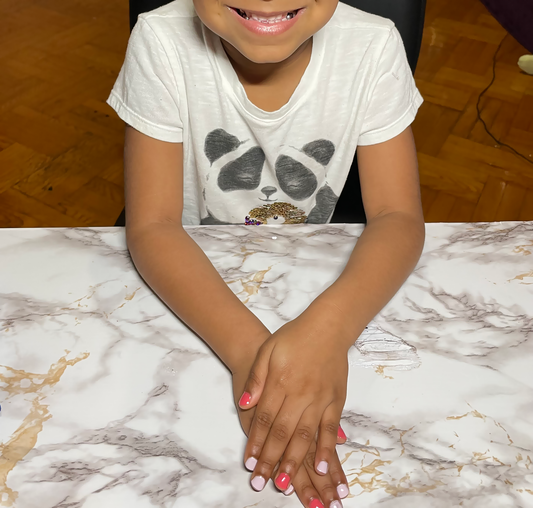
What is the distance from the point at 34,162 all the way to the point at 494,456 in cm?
154

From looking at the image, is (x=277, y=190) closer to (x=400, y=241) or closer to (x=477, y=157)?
(x=400, y=241)

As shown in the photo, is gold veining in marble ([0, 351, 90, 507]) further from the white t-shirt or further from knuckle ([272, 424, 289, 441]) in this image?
the white t-shirt

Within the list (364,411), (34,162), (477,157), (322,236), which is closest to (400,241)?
(322,236)

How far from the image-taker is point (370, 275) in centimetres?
56

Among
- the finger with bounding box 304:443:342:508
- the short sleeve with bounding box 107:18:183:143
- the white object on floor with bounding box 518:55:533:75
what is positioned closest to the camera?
the finger with bounding box 304:443:342:508

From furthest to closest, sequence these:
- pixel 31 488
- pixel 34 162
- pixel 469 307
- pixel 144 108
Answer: pixel 34 162
pixel 144 108
pixel 469 307
pixel 31 488

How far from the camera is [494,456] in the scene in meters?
0.43

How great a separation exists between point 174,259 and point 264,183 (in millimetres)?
259

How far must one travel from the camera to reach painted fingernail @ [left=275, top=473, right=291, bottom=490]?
16.5 inches

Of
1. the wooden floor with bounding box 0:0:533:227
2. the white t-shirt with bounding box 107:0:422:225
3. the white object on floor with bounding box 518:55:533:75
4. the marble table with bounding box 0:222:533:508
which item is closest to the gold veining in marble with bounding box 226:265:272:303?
the marble table with bounding box 0:222:533:508

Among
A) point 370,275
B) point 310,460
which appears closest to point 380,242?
point 370,275

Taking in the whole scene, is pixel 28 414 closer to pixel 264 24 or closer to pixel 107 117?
pixel 264 24

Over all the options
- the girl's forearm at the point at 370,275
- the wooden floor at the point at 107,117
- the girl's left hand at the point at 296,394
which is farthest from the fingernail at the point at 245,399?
the wooden floor at the point at 107,117

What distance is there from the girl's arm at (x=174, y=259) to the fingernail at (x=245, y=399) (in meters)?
0.03
